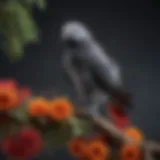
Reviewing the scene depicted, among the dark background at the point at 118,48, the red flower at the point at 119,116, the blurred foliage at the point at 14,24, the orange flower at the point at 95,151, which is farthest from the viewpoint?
the dark background at the point at 118,48

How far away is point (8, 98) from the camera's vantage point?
1049 millimetres

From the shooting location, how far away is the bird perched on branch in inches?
52.2

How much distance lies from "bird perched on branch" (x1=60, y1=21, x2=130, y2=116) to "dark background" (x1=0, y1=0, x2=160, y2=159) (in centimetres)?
25

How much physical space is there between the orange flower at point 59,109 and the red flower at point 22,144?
0.19 feet

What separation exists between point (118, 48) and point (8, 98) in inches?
28.2

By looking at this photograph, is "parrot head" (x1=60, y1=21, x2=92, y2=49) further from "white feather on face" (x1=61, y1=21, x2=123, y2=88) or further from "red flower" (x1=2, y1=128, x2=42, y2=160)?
"red flower" (x1=2, y1=128, x2=42, y2=160)

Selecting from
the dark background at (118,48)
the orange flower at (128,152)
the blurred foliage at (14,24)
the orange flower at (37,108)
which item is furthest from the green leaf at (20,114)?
the dark background at (118,48)

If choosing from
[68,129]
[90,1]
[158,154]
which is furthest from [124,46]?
[68,129]

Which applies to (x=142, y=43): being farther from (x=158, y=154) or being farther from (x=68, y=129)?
(x=68, y=129)

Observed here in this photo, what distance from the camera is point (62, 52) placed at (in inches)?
64.8

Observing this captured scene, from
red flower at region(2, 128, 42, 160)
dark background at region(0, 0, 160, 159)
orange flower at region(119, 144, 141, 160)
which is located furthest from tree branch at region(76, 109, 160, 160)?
dark background at region(0, 0, 160, 159)

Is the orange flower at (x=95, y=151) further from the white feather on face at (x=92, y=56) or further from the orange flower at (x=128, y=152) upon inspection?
the white feather on face at (x=92, y=56)

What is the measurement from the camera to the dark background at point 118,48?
1.65 meters

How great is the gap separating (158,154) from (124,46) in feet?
1.66
